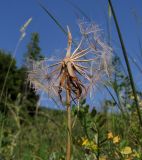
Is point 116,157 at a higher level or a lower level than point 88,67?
lower

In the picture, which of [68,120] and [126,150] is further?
[126,150]

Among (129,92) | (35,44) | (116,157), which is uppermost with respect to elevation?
(35,44)

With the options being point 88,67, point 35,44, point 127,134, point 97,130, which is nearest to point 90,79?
point 88,67

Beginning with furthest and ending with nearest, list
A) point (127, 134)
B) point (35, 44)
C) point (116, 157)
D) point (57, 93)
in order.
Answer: point (35, 44)
point (127, 134)
point (116, 157)
point (57, 93)

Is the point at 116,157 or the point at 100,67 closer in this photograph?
the point at 100,67

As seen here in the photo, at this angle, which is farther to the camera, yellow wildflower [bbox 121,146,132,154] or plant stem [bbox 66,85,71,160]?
yellow wildflower [bbox 121,146,132,154]

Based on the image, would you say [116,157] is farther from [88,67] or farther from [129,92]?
[129,92]

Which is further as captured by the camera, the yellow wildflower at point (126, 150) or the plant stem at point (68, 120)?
the yellow wildflower at point (126, 150)

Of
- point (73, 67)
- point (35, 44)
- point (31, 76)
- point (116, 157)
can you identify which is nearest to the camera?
point (73, 67)

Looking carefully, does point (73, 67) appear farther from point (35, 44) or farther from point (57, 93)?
point (35, 44)
